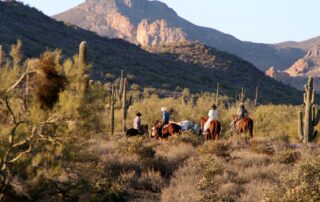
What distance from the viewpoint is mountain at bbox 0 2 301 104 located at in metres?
64.9

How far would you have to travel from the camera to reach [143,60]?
254ft

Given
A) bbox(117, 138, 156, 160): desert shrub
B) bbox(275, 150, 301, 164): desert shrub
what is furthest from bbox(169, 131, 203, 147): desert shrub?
bbox(275, 150, 301, 164): desert shrub

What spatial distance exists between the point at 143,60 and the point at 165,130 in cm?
5445

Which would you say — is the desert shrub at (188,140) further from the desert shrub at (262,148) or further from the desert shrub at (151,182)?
the desert shrub at (151,182)

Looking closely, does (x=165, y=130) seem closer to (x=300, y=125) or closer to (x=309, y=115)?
(x=309, y=115)

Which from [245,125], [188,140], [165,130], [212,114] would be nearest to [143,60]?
[245,125]

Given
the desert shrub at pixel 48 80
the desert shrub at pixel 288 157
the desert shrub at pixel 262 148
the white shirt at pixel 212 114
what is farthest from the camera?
the white shirt at pixel 212 114

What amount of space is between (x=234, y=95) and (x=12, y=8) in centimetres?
3090

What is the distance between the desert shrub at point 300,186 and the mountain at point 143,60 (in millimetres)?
47725

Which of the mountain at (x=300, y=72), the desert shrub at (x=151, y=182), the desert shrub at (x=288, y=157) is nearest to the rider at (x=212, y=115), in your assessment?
the desert shrub at (x=288, y=157)

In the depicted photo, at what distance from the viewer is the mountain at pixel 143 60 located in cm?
6494

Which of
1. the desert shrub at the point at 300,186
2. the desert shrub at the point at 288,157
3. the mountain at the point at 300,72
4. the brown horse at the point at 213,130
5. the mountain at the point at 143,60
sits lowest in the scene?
the desert shrub at the point at 288,157

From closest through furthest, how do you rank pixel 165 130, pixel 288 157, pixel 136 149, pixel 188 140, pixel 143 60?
pixel 136 149 → pixel 288 157 → pixel 188 140 → pixel 165 130 → pixel 143 60

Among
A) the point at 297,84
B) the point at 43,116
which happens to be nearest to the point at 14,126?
the point at 43,116
